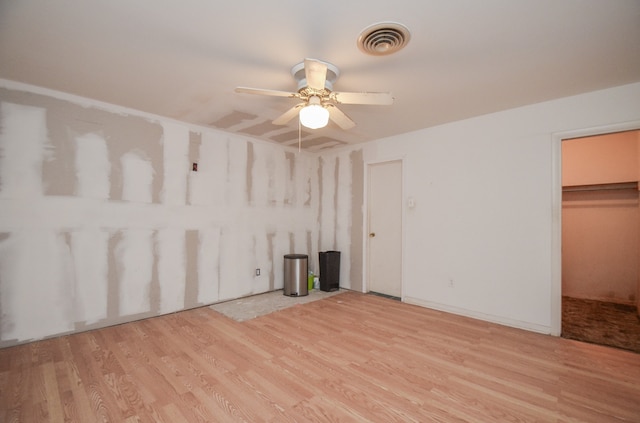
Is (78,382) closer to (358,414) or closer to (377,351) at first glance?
(358,414)

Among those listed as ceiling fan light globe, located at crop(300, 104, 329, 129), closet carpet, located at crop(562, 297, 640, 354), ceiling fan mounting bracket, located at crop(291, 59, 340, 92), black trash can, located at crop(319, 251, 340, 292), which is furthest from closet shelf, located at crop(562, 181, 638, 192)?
ceiling fan light globe, located at crop(300, 104, 329, 129)

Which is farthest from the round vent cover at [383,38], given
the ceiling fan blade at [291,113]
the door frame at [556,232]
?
the door frame at [556,232]

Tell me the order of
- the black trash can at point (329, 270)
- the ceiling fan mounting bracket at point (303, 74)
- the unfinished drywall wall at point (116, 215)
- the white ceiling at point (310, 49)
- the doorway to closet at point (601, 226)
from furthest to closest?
the black trash can at point (329, 270), the doorway to closet at point (601, 226), the unfinished drywall wall at point (116, 215), the ceiling fan mounting bracket at point (303, 74), the white ceiling at point (310, 49)

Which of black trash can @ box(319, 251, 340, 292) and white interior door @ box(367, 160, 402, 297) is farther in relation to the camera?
black trash can @ box(319, 251, 340, 292)

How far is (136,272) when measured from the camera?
3223 millimetres

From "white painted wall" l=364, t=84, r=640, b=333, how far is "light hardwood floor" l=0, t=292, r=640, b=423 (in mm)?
A: 442

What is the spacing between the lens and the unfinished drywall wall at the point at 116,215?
2.61 m

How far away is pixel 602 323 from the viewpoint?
3273mm

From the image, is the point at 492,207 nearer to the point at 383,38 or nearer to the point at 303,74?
the point at 383,38

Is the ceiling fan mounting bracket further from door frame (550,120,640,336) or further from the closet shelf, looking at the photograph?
the closet shelf

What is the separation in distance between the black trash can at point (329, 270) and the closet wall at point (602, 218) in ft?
12.7

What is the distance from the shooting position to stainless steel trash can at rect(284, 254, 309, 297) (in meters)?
4.35

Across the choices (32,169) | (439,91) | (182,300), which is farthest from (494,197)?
(32,169)

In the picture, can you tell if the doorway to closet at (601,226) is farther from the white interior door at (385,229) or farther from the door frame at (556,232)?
the white interior door at (385,229)
